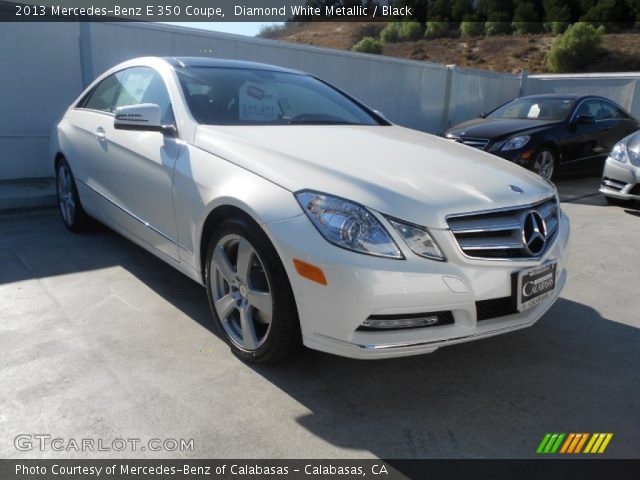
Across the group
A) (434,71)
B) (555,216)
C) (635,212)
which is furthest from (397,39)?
(555,216)

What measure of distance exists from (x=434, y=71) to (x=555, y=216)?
10.1 metres

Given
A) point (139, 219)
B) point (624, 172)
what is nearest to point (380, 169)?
point (139, 219)

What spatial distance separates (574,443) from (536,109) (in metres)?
7.50

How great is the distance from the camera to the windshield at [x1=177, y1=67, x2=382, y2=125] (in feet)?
10.9

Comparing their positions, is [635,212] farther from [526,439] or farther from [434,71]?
[434,71]

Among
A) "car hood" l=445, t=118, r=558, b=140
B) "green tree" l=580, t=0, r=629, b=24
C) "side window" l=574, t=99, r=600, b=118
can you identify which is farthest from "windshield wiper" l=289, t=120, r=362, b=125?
"green tree" l=580, t=0, r=629, b=24

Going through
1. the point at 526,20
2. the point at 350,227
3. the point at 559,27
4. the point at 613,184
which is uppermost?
the point at 526,20

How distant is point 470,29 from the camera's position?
42438mm

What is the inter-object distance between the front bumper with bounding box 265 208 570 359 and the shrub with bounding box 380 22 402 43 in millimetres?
45917

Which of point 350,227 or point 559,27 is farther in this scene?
point 559,27

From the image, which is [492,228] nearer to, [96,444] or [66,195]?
[96,444]

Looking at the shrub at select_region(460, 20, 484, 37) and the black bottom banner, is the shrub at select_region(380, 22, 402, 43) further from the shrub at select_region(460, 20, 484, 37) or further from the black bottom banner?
the black bottom banner

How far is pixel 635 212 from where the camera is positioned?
6.58 meters

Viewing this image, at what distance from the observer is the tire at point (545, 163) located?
7684 mm
